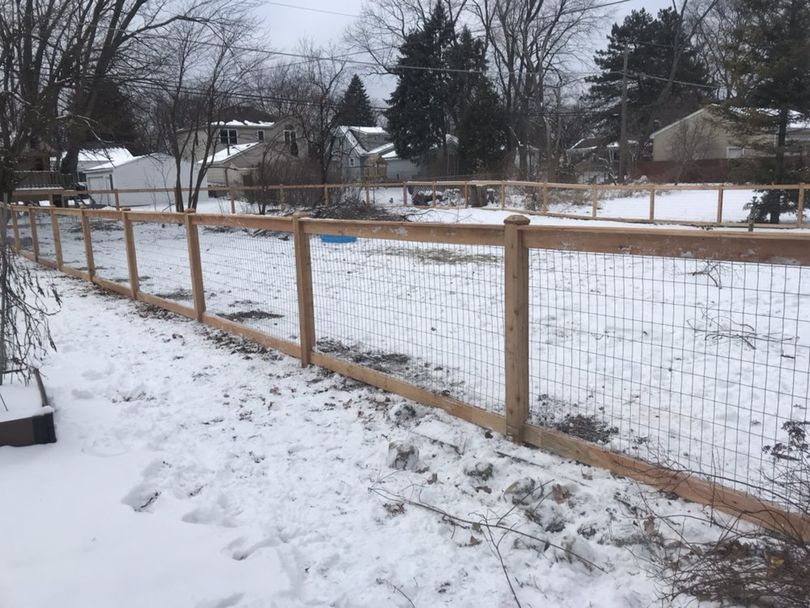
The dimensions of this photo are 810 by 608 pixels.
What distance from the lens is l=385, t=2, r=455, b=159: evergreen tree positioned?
45.8 m

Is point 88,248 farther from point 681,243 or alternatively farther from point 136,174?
point 136,174

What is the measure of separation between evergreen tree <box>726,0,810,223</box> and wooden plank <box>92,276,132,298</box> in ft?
52.3

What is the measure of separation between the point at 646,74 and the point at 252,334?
49777 mm

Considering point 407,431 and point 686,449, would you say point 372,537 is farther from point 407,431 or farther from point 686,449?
point 686,449

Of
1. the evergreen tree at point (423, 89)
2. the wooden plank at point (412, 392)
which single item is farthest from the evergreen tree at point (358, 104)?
the wooden plank at point (412, 392)

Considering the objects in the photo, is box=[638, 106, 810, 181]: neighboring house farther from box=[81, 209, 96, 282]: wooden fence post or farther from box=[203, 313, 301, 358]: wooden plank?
box=[203, 313, 301, 358]: wooden plank

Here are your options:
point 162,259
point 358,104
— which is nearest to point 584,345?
point 162,259

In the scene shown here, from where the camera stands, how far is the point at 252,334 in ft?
20.8

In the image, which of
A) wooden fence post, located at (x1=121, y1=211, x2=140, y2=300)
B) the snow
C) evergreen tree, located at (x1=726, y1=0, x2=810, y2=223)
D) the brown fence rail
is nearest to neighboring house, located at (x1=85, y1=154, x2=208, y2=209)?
evergreen tree, located at (x1=726, y1=0, x2=810, y2=223)

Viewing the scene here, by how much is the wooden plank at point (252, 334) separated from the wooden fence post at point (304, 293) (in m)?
0.18

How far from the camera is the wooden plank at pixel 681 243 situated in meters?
2.66

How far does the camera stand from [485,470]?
135 inches

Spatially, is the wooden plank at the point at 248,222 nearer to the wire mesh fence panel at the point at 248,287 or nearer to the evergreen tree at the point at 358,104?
the wire mesh fence panel at the point at 248,287

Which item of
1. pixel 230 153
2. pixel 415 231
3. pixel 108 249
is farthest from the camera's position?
pixel 230 153
